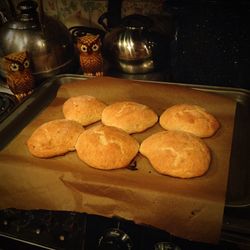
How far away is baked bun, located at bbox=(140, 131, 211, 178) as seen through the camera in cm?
84

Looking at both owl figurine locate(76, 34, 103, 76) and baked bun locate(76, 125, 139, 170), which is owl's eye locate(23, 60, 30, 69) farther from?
baked bun locate(76, 125, 139, 170)

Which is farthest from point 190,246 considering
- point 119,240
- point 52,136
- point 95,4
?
point 95,4

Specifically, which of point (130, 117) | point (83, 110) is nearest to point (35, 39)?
point (83, 110)

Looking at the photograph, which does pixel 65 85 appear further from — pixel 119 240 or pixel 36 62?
pixel 119 240

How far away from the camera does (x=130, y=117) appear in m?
1.05

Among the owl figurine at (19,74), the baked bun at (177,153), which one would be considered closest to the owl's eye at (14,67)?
the owl figurine at (19,74)

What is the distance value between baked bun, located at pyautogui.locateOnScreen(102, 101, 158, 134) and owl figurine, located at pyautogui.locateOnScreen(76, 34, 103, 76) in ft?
0.97

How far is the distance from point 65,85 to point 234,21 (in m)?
0.71

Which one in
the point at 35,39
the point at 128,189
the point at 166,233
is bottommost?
the point at 166,233

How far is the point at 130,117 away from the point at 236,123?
39cm

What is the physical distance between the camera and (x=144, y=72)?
134 cm

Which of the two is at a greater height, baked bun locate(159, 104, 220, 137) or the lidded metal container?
the lidded metal container

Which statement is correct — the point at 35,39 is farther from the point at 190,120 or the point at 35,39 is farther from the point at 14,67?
the point at 190,120

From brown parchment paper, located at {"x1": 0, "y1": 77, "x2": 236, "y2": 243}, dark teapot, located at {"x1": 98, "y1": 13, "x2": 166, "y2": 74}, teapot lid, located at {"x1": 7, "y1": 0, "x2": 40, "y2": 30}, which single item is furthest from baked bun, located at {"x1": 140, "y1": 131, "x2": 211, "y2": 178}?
teapot lid, located at {"x1": 7, "y1": 0, "x2": 40, "y2": 30}
